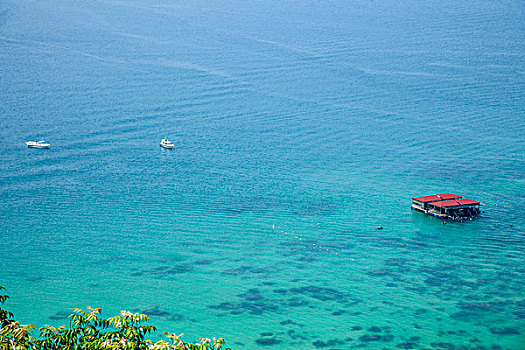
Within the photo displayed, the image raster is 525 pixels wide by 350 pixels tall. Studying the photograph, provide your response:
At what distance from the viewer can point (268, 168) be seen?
237ft

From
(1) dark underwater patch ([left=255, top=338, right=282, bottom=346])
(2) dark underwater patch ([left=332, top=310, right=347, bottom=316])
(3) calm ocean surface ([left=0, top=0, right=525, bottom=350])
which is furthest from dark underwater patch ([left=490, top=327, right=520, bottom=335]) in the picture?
(1) dark underwater patch ([left=255, top=338, right=282, bottom=346])

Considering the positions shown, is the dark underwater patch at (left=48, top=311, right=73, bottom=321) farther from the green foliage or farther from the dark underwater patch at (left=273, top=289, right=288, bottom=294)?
the green foliage

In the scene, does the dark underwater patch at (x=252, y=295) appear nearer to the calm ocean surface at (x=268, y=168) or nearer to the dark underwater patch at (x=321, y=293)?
the calm ocean surface at (x=268, y=168)

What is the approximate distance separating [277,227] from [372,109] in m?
45.6

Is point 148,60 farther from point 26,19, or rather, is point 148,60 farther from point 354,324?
Result: point 354,324

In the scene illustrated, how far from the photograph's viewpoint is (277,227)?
5522 centimetres

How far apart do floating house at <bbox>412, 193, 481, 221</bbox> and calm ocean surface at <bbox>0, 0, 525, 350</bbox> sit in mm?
1102

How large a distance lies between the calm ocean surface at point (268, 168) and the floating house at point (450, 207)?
1.10 metres

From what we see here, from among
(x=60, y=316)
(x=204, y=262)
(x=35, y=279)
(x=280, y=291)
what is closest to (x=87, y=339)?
(x=60, y=316)

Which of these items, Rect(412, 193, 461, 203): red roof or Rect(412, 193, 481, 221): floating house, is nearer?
Rect(412, 193, 481, 221): floating house

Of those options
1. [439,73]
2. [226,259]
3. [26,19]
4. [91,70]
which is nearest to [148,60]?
[91,70]

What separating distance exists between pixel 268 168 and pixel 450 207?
23.8 m

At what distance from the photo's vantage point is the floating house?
57.4 m

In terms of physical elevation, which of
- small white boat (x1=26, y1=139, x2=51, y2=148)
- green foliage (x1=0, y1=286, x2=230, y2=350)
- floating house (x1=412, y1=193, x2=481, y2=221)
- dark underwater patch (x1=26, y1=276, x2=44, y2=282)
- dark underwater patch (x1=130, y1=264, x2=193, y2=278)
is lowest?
dark underwater patch (x1=26, y1=276, x2=44, y2=282)
